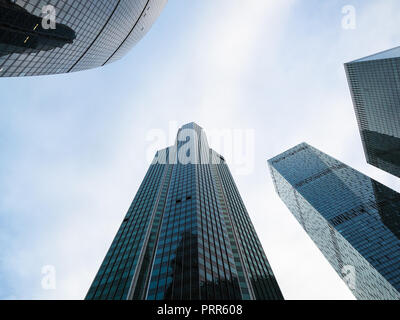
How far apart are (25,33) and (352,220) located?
150 m

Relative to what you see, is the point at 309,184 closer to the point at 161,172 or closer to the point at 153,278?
the point at 161,172

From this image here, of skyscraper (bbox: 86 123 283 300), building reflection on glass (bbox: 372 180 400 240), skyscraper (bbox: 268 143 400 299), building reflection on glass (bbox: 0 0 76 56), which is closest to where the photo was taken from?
building reflection on glass (bbox: 0 0 76 56)

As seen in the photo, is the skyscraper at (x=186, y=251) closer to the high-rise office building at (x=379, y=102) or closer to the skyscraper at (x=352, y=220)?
the skyscraper at (x=352, y=220)

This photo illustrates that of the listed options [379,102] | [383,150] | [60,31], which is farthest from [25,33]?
[383,150]

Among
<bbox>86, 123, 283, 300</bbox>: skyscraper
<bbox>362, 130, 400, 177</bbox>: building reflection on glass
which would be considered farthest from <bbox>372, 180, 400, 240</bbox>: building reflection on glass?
<bbox>86, 123, 283, 300</bbox>: skyscraper

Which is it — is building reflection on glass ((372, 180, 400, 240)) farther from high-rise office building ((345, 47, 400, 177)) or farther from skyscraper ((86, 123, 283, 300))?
skyscraper ((86, 123, 283, 300))

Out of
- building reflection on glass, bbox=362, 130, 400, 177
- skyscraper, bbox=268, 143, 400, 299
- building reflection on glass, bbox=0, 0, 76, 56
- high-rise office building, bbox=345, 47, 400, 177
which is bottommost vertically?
A: skyscraper, bbox=268, 143, 400, 299

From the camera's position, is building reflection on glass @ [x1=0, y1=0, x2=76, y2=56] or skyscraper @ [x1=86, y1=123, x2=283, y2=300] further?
skyscraper @ [x1=86, y1=123, x2=283, y2=300]

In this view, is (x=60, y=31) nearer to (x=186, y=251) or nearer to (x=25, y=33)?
(x=25, y=33)

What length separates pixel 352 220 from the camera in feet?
417

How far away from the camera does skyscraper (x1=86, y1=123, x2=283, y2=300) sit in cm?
4659

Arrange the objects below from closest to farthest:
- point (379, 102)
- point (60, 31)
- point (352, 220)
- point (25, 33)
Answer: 1. point (25, 33)
2. point (60, 31)
3. point (352, 220)
4. point (379, 102)

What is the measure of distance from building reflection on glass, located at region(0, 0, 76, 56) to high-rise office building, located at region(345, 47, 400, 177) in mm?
144785
